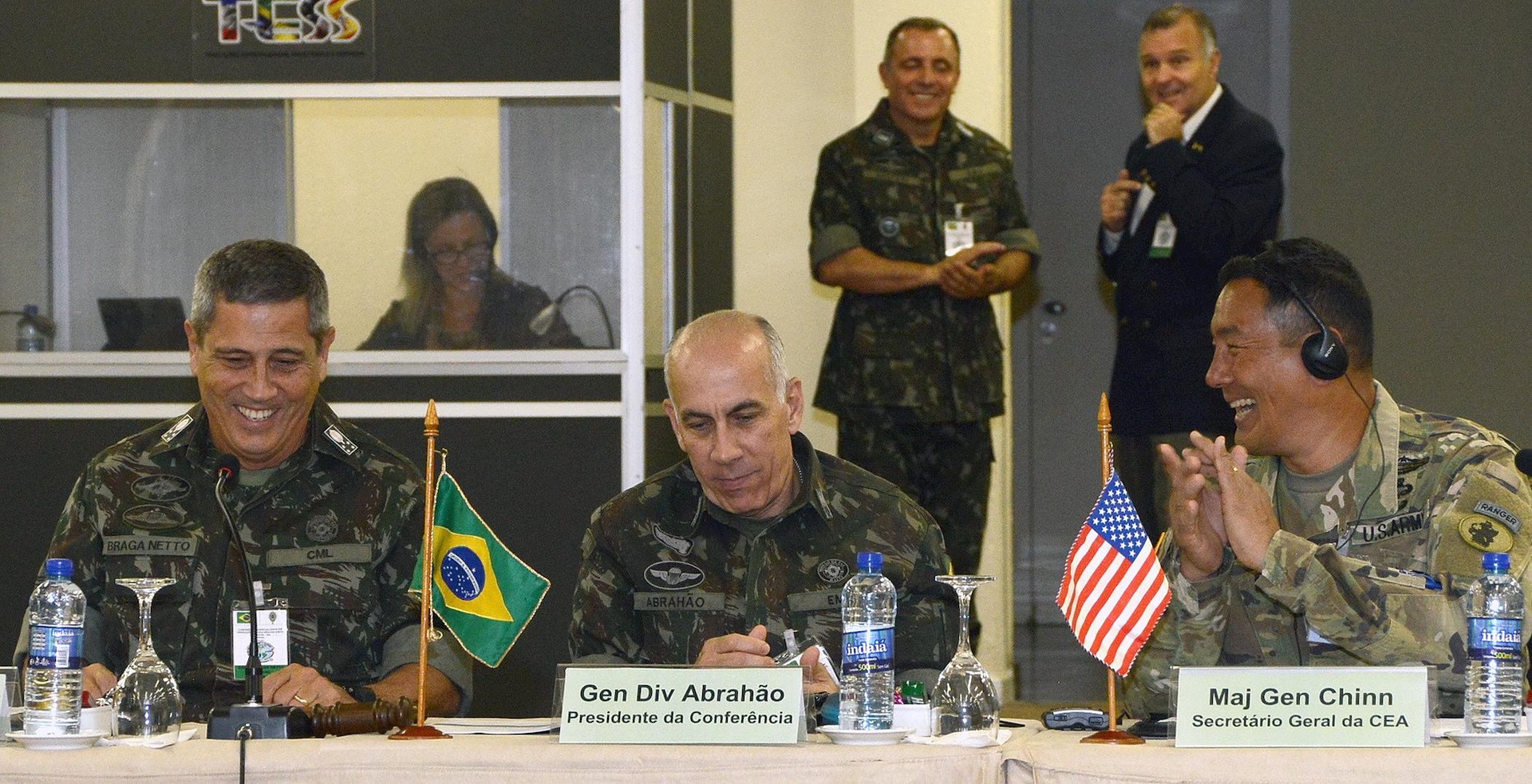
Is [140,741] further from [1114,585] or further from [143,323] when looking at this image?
[143,323]

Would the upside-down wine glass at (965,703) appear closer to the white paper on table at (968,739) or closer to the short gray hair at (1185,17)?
the white paper on table at (968,739)

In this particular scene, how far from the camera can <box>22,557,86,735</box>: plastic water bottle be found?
2.56 m

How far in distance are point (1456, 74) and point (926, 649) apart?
16.7ft

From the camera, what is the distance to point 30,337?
18.0 ft

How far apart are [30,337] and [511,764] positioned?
12.0 ft

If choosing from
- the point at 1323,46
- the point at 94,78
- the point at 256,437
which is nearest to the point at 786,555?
the point at 256,437

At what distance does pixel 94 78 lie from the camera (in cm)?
545

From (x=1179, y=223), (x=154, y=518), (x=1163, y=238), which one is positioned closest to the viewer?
(x=154, y=518)

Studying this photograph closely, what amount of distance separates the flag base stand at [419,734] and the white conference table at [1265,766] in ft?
2.64

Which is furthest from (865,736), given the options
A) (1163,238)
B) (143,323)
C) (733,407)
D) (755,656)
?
(143,323)

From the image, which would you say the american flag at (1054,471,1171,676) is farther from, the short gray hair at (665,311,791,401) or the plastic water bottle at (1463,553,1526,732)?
the short gray hair at (665,311,791,401)

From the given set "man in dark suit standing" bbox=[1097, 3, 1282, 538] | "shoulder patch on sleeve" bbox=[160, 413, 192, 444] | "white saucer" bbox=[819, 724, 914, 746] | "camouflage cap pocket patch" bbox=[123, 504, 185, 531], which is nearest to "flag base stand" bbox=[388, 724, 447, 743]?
"white saucer" bbox=[819, 724, 914, 746]

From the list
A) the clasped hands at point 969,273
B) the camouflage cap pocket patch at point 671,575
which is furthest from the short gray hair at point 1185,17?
the camouflage cap pocket patch at point 671,575

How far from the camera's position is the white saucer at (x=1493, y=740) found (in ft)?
7.92
